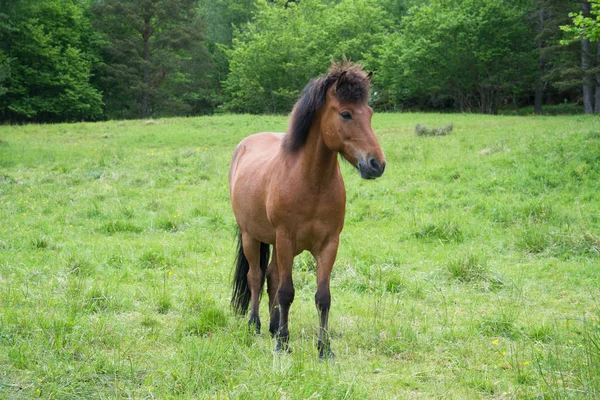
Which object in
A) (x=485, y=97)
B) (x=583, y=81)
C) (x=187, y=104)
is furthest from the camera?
(x=187, y=104)

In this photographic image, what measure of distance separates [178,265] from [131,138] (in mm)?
16887

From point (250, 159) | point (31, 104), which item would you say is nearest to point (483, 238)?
point (250, 159)

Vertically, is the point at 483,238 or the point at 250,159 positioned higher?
the point at 250,159

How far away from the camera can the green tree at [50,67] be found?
42.7 meters

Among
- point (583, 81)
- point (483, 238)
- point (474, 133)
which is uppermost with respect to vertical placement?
point (583, 81)

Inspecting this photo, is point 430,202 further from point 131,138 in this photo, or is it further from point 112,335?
point 131,138

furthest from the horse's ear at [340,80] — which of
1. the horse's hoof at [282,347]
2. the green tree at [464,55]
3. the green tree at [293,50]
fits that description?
the green tree at [293,50]

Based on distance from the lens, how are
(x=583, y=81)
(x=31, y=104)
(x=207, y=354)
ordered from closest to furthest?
(x=207, y=354), (x=583, y=81), (x=31, y=104)

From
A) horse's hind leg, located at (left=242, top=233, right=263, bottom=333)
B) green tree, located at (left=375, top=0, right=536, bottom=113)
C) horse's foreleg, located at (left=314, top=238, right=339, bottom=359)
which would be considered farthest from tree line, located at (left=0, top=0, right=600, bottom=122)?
horse's foreleg, located at (left=314, top=238, right=339, bottom=359)

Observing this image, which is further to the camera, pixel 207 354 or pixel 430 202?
pixel 430 202

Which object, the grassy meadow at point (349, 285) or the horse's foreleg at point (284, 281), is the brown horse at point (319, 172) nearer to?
the horse's foreleg at point (284, 281)

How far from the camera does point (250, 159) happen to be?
6.08 meters

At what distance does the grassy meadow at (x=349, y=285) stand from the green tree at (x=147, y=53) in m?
32.7

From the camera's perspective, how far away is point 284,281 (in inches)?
189
